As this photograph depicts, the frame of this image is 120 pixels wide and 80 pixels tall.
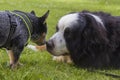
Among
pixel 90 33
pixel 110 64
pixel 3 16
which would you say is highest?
pixel 3 16

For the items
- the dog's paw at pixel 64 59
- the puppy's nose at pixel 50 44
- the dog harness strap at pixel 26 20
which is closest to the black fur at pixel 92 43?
the dog's paw at pixel 64 59

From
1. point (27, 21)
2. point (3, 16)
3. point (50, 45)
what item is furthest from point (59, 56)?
point (3, 16)

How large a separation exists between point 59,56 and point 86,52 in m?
0.60

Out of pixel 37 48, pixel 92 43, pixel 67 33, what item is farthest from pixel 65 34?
pixel 37 48

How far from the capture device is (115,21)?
7.90m

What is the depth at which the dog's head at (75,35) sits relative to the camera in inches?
293

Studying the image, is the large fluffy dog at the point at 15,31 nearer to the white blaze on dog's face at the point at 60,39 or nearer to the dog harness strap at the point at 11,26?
the dog harness strap at the point at 11,26

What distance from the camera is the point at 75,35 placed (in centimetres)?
745

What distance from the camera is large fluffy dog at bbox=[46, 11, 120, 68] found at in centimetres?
744

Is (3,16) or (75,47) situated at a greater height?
(3,16)

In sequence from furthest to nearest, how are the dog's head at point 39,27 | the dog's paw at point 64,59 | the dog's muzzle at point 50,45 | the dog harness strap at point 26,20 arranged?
the dog's head at point 39,27 → the dog's paw at point 64,59 → the dog's muzzle at point 50,45 → the dog harness strap at point 26,20

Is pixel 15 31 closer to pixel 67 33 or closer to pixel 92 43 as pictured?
pixel 67 33

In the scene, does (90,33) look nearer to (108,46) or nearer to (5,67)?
(108,46)

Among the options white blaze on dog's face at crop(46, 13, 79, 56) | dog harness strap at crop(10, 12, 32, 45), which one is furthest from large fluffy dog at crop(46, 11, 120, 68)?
dog harness strap at crop(10, 12, 32, 45)
